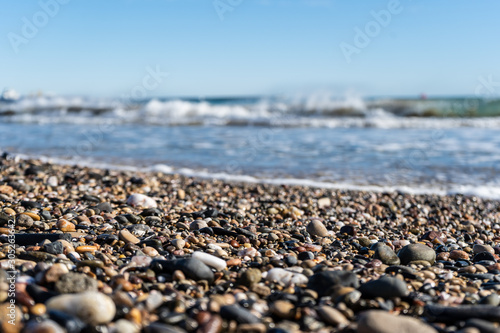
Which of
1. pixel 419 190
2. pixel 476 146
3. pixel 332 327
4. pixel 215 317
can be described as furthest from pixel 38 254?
pixel 476 146

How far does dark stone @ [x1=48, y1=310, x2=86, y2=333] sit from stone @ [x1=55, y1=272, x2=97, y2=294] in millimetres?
260

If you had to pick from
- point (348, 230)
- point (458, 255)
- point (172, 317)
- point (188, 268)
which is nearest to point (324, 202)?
point (348, 230)

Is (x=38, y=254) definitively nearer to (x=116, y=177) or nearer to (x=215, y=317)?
(x=215, y=317)

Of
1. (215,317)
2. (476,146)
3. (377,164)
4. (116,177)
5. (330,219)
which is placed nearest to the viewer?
(215,317)

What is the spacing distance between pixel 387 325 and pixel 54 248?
1.99 m

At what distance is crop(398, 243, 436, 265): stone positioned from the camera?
9.45ft

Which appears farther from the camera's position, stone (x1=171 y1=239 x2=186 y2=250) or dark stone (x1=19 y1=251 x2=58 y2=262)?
stone (x1=171 y1=239 x2=186 y2=250)

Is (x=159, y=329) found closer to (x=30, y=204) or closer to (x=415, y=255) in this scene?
(x=415, y=255)

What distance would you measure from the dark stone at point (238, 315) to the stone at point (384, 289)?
657mm

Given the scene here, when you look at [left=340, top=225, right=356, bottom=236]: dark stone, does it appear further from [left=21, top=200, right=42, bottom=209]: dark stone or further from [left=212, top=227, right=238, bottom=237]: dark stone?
[left=21, top=200, right=42, bottom=209]: dark stone

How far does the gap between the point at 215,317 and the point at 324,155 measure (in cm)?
709

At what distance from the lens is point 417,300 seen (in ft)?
7.18

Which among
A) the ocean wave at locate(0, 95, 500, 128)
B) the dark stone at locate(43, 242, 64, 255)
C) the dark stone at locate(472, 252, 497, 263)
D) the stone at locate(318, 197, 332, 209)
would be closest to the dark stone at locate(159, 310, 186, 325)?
the dark stone at locate(43, 242, 64, 255)

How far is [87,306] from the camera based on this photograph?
1757 millimetres
